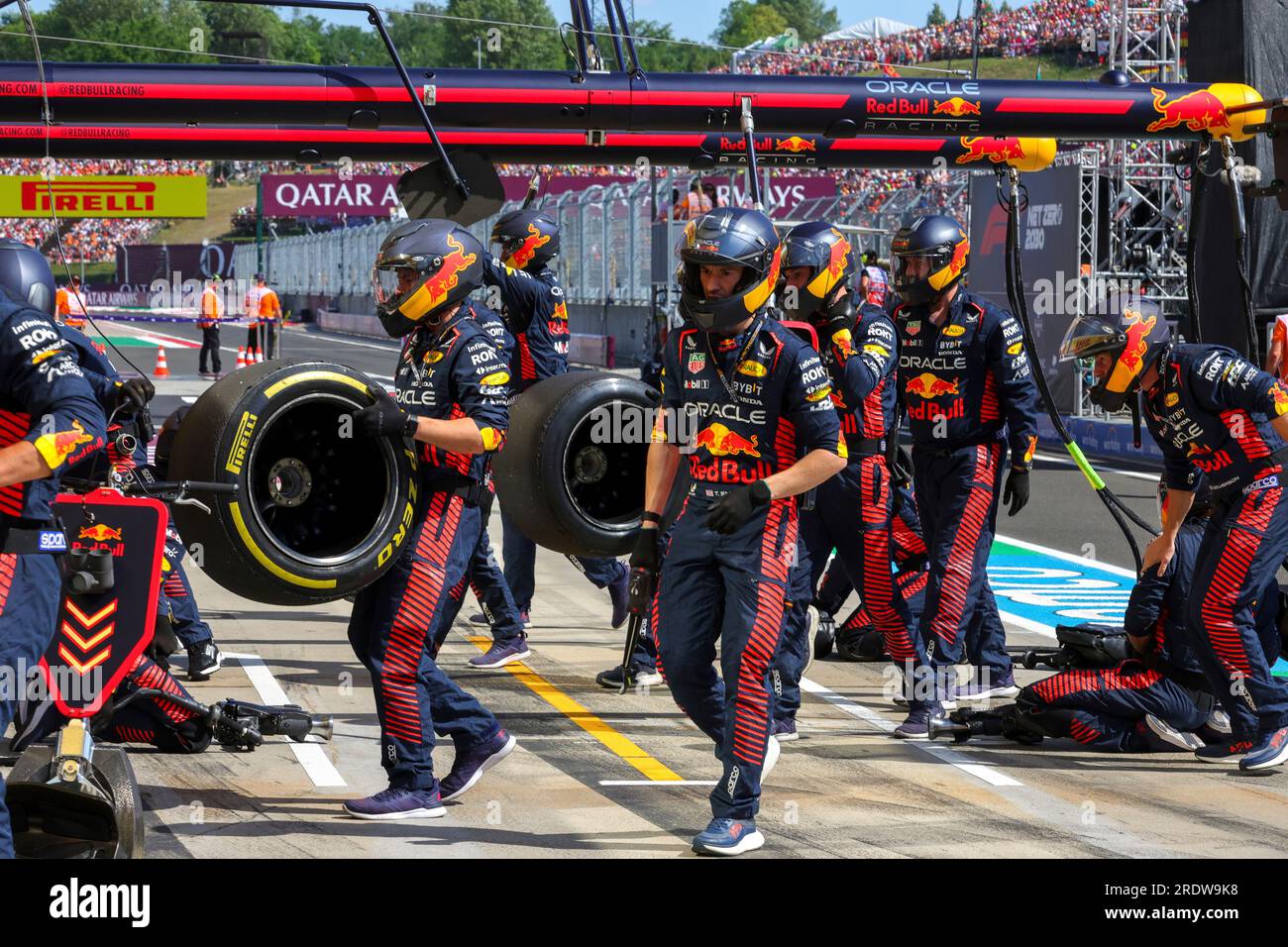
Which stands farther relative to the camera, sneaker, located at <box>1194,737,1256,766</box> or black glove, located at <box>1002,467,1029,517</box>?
black glove, located at <box>1002,467,1029,517</box>

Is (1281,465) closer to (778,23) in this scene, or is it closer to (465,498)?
(465,498)

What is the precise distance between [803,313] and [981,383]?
1022mm

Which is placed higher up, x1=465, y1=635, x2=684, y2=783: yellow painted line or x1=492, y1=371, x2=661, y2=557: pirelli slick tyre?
x1=492, y1=371, x2=661, y2=557: pirelli slick tyre

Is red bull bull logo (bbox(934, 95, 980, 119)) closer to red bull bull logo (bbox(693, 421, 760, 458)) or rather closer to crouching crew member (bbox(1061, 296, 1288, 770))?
crouching crew member (bbox(1061, 296, 1288, 770))

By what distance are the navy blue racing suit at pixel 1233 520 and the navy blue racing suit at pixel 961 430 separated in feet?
3.38

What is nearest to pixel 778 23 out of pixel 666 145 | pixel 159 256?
pixel 159 256

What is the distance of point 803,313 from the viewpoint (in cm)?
781

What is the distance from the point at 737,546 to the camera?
19.1ft

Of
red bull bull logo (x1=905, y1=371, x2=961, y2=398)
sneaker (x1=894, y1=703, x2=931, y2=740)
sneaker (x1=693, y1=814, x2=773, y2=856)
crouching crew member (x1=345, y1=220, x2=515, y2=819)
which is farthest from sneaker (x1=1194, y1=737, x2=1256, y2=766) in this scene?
crouching crew member (x1=345, y1=220, x2=515, y2=819)

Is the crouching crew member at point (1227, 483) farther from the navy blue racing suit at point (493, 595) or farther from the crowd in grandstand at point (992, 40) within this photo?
the crowd in grandstand at point (992, 40)

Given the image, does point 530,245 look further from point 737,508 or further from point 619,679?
point 737,508

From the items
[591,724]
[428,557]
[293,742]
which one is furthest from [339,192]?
[428,557]

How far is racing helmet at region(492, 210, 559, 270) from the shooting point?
31.3 ft
